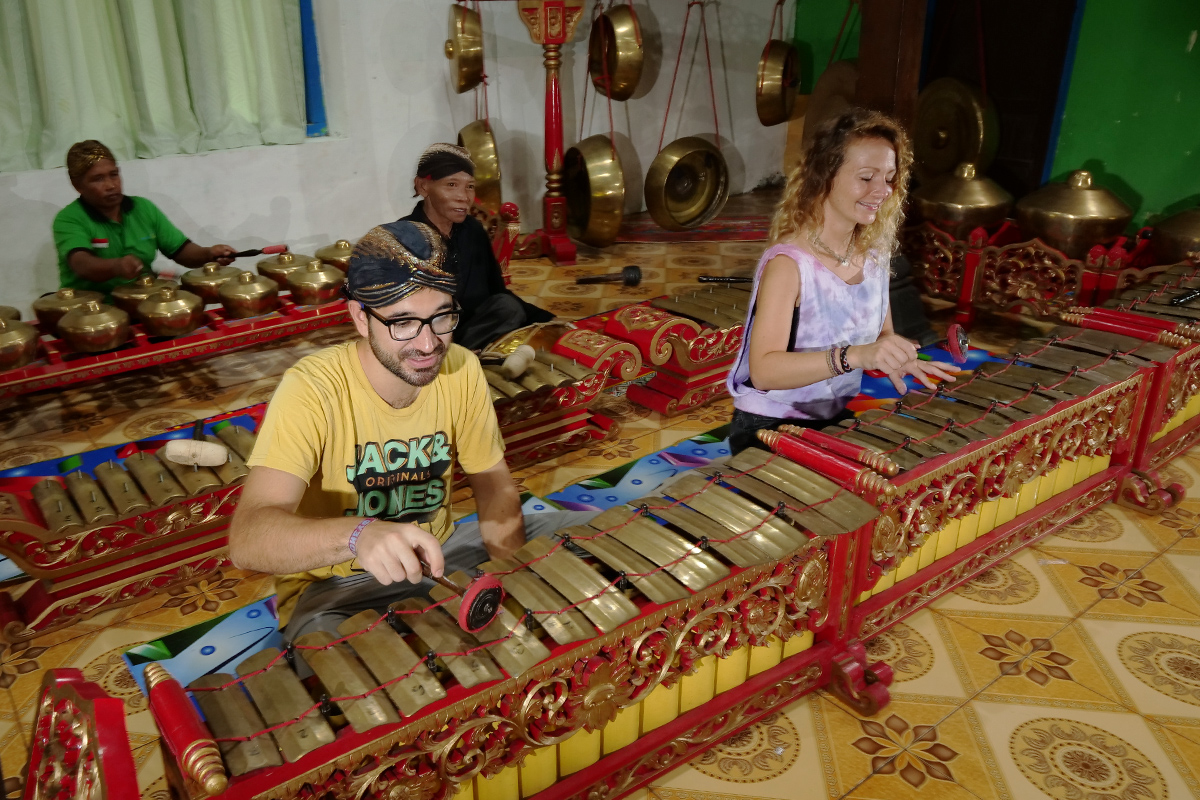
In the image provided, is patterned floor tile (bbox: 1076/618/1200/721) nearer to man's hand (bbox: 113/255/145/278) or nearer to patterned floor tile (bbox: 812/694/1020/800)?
patterned floor tile (bbox: 812/694/1020/800)

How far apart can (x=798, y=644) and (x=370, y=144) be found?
475 centimetres

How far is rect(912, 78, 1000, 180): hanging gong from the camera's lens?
546cm

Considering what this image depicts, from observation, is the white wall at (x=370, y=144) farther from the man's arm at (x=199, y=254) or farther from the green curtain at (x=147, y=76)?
the man's arm at (x=199, y=254)

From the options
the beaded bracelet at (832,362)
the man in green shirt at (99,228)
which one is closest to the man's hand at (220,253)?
the man in green shirt at (99,228)

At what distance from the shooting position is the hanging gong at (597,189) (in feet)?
18.9

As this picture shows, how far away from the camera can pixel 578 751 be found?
1668mm

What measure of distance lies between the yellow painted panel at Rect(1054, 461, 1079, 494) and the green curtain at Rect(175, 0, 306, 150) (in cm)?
472

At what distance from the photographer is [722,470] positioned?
203 cm

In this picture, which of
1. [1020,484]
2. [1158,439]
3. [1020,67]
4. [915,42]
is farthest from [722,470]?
[1020,67]

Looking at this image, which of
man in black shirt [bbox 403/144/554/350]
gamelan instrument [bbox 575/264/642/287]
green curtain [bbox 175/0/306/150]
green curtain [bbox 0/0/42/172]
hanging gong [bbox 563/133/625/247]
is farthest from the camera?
hanging gong [bbox 563/133/625/247]

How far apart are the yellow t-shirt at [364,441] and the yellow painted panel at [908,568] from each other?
3.56 feet

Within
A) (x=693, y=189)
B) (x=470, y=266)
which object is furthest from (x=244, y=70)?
(x=693, y=189)

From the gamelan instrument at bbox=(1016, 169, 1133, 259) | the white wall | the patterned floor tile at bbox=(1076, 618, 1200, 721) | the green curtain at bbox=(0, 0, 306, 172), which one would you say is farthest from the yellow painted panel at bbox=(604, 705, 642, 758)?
the green curtain at bbox=(0, 0, 306, 172)

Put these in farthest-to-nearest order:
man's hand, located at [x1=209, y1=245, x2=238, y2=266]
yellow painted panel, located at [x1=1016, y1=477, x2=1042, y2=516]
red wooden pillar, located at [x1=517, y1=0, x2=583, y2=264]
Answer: red wooden pillar, located at [x1=517, y1=0, x2=583, y2=264]
man's hand, located at [x1=209, y1=245, x2=238, y2=266]
yellow painted panel, located at [x1=1016, y1=477, x2=1042, y2=516]
